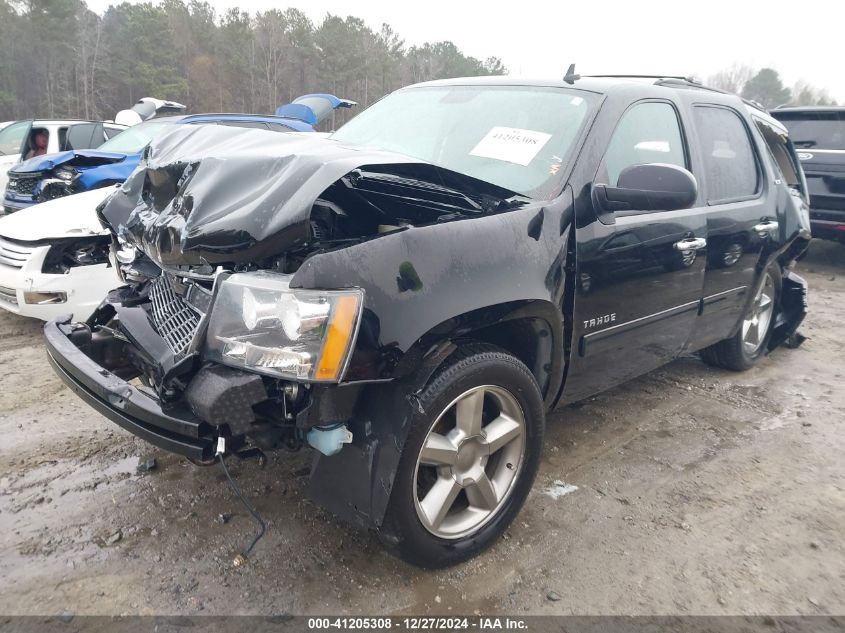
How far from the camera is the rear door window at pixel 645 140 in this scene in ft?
9.32

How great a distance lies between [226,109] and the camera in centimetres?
4075

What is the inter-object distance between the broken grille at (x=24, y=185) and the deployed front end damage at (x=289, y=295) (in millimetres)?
6937

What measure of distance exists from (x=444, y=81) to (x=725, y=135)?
5.77ft

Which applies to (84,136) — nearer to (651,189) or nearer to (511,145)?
(511,145)

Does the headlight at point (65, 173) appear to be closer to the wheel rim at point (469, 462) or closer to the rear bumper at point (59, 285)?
the rear bumper at point (59, 285)

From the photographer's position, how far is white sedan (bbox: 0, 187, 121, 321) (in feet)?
14.1

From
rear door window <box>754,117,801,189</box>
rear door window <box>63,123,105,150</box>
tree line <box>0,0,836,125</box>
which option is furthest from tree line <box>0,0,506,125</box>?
rear door window <box>754,117,801,189</box>

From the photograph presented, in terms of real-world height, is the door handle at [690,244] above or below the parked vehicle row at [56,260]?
above

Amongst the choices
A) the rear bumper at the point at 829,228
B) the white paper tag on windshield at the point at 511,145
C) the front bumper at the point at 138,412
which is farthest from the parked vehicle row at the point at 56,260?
the rear bumper at the point at 829,228

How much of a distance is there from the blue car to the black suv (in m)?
6.90

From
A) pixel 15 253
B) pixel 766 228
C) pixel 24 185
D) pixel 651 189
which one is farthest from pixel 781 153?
pixel 24 185

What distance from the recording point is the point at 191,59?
135ft

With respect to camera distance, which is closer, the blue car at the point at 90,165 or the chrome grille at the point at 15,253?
the chrome grille at the point at 15,253

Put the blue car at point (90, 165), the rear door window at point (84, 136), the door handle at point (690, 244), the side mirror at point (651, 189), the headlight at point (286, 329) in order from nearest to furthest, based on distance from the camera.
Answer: the headlight at point (286, 329)
the side mirror at point (651, 189)
the door handle at point (690, 244)
the blue car at point (90, 165)
the rear door window at point (84, 136)
